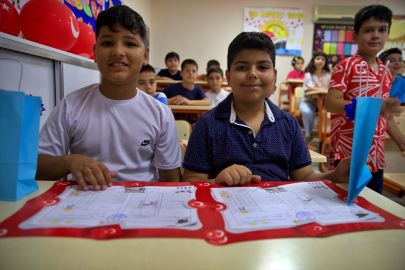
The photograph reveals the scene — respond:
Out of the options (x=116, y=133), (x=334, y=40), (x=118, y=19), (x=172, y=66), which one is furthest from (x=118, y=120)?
(x=334, y=40)

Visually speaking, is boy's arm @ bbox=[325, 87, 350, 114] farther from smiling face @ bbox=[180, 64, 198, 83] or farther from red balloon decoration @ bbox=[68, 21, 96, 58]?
smiling face @ bbox=[180, 64, 198, 83]

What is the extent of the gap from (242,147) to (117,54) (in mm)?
473

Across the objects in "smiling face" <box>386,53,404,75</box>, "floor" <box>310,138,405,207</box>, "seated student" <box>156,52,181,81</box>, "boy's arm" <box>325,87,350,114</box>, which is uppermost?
"seated student" <box>156,52,181,81</box>

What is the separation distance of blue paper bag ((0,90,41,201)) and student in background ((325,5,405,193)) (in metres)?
1.19

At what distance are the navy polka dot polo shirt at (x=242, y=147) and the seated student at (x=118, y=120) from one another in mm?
108

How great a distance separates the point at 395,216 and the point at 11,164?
26.9 inches

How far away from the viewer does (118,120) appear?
2.64 feet

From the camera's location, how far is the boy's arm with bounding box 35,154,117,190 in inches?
20.6

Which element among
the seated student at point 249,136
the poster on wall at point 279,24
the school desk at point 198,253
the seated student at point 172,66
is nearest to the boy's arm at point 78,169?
the school desk at point 198,253

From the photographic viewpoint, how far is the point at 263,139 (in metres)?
0.81

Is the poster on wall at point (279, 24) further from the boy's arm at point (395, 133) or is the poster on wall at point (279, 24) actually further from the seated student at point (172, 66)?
the boy's arm at point (395, 133)

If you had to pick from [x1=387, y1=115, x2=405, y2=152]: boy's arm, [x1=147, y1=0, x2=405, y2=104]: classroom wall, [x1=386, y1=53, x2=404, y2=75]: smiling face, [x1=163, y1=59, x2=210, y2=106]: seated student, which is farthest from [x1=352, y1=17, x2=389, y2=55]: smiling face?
[x1=147, y1=0, x2=405, y2=104]: classroom wall

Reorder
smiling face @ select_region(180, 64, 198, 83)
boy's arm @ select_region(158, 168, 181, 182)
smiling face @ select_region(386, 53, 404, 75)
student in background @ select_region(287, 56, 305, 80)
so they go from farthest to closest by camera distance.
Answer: student in background @ select_region(287, 56, 305, 80) → smiling face @ select_region(180, 64, 198, 83) → smiling face @ select_region(386, 53, 404, 75) → boy's arm @ select_region(158, 168, 181, 182)

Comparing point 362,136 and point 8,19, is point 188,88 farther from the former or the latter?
point 362,136
